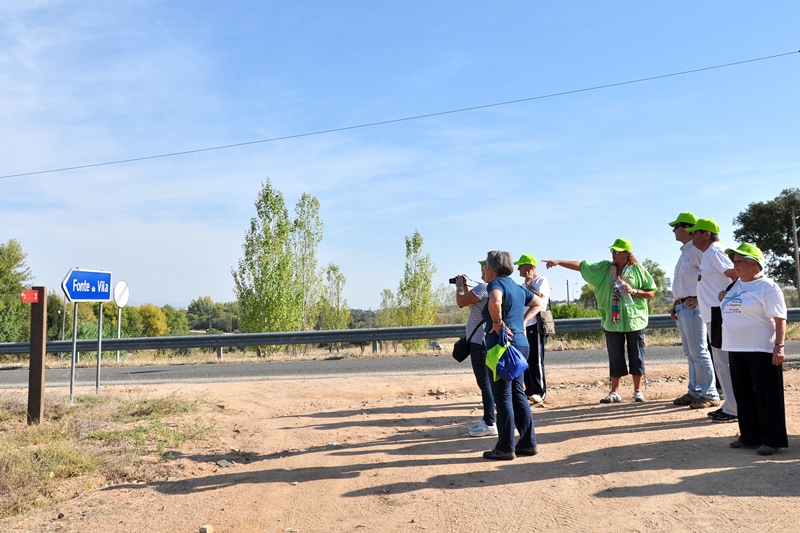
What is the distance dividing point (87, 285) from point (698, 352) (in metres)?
8.08

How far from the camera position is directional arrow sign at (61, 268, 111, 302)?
9742 mm

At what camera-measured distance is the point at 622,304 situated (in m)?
8.04

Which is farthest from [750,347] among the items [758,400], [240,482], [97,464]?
[97,464]

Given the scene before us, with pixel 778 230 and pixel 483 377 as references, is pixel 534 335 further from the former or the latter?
pixel 778 230

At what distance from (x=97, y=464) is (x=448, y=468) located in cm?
315

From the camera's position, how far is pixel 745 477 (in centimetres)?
490

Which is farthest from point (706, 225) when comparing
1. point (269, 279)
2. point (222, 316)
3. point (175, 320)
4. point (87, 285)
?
point (222, 316)

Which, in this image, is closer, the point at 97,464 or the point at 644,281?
the point at 97,464

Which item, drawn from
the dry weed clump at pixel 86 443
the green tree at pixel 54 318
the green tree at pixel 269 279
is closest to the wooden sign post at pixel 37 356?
the dry weed clump at pixel 86 443

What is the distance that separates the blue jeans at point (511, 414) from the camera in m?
5.69

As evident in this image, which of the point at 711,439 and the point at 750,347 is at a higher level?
the point at 750,347

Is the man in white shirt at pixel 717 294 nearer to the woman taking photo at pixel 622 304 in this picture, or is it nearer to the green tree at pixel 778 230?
the woman taking photo at pixel 622 304

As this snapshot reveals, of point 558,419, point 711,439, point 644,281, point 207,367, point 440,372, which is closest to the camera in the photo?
point 711,439

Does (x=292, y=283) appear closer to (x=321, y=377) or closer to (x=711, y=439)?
(x=321, y=377)
